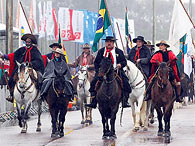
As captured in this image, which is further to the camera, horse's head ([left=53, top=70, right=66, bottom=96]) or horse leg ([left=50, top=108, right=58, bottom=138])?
horse's head ([left=53, top=70, right=66, bottom=96])

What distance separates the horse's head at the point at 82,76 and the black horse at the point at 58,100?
3856mm

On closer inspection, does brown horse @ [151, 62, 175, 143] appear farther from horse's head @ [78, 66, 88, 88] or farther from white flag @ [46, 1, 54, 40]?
white flag @ [46, 1, 54, 40]

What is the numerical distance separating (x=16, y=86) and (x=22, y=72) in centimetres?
65

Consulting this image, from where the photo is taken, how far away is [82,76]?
20312mm

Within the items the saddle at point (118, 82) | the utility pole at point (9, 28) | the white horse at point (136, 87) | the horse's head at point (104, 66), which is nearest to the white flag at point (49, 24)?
the utility pole at point (9, 28)

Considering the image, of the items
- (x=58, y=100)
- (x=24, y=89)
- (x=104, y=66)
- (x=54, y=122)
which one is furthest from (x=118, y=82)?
(x=24, y=89)

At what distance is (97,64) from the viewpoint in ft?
51.9

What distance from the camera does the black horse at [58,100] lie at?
627 inches

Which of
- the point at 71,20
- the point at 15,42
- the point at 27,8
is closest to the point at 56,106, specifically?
the point at 15,42

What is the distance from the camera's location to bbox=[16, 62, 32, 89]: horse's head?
1695 cm

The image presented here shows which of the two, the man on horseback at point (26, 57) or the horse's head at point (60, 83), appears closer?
the horse's head at point (60, 83)

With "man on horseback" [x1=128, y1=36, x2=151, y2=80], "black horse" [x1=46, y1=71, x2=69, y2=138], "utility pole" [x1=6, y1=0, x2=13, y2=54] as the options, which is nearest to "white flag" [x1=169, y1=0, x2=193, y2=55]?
"man on horseback" [x1=128, y1=36, x2=151, y2=80]

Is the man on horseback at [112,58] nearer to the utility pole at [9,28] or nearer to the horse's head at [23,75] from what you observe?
the horse's head at [23,75]

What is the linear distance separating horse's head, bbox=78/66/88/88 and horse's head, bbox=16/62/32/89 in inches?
127
